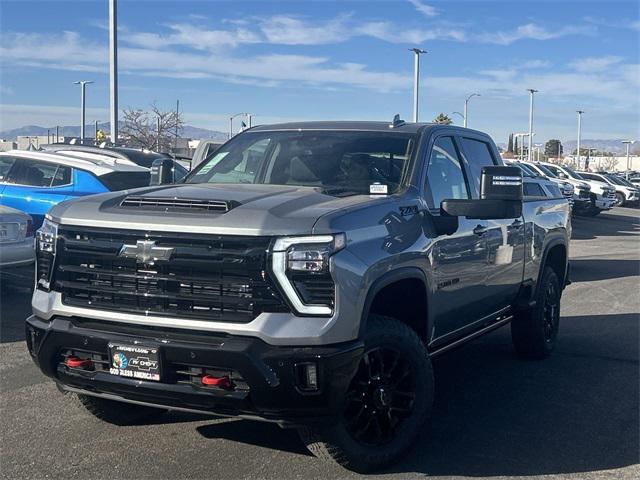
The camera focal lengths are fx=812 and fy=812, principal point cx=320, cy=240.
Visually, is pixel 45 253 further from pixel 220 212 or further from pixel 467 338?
pixel 467 338

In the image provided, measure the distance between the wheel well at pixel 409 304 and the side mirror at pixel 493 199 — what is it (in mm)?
535

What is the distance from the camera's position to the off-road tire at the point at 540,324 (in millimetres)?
7113

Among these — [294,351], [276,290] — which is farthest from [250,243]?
[294,351]

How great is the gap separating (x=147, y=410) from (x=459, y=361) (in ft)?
10.2

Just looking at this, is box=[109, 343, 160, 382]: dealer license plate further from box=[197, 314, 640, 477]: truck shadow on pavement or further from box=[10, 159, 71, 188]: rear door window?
box=[10, 159, 71, 188]: rear door window

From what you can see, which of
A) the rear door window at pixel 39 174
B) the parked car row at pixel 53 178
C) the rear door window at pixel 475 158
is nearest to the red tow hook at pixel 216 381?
the rear door window at pixel 475 158

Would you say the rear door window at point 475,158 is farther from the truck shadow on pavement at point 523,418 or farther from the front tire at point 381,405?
the front tire at point 381,405

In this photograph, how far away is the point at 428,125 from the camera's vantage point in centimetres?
584

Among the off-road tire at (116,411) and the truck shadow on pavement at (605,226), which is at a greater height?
the off-road tire at (116,411)

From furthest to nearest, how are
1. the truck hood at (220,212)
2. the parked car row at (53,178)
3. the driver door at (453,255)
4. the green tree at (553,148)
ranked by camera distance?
the green tree at (553,148) < the parked car row at (53,178) < the driver door at (453,255) < the truck hood at (220,212)

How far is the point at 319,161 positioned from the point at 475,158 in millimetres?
1486

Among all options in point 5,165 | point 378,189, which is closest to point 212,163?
point 378,189

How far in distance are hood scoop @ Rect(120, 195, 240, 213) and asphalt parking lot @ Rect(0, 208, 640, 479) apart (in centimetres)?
144

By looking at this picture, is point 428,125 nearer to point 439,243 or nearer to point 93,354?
point 439,243
